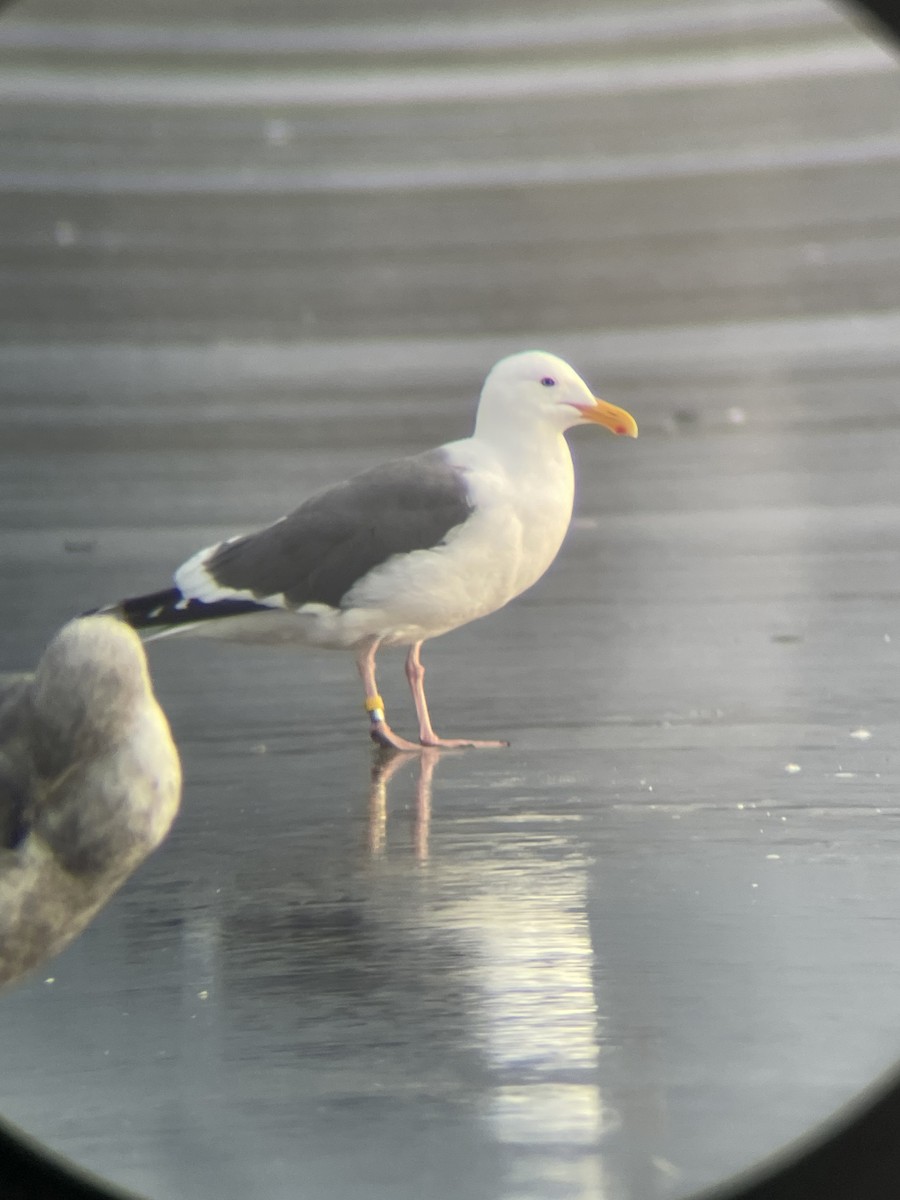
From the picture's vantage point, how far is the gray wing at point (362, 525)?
1.84 metres

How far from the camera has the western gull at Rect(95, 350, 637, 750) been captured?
72.6 inches

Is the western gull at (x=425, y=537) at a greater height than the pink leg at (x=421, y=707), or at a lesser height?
greater

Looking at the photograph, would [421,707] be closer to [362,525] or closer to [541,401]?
[362,525]

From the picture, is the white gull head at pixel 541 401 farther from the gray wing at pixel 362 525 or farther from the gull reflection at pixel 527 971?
the gull reflection at pixel 527 971

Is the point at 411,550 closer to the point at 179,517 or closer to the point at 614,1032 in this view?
the point at 179,517

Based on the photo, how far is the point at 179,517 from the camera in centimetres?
187

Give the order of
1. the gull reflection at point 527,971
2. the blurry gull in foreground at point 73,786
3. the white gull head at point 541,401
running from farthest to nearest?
the white gull head at point 541,401 → the gull reflection at point 527,971 → the blurry gull in foreground at point 73,786

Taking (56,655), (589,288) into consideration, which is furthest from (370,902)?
(589,288)

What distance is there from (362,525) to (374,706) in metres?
0.20

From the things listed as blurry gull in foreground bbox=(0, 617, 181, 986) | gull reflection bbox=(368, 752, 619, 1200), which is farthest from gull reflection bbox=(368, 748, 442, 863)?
blurry gull in foreground bbox=(0, 617, 181, 986)

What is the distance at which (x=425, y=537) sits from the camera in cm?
185

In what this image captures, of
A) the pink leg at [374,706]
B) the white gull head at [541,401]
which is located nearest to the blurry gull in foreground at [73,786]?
the pink leg at [374,706]

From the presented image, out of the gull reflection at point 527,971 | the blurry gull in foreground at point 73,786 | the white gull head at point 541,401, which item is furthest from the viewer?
the white gull head at point 541,401

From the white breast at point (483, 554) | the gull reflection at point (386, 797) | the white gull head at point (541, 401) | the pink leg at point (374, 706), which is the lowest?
the gull reflection at point (386, 797)
